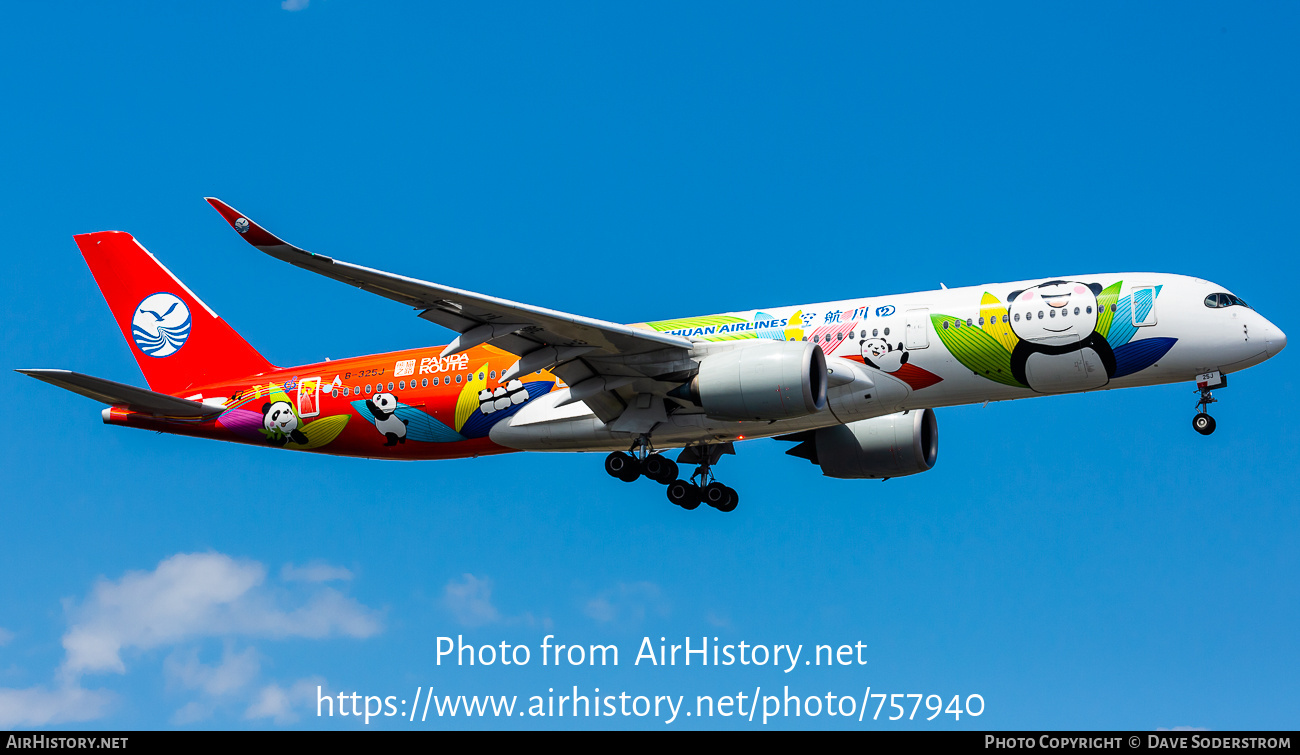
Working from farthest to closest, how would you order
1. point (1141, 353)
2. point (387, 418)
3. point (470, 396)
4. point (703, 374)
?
point (387, 418) → point (470, 396) → point (703, 374) → point (1141, 353)

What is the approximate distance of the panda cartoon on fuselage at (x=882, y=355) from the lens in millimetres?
27031

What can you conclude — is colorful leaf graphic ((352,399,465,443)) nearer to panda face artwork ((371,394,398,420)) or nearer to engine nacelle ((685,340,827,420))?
panda face artwork ((371,394,398,420))

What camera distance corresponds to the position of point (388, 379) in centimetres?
3131

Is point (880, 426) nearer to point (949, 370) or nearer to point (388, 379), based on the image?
point (949, 370)

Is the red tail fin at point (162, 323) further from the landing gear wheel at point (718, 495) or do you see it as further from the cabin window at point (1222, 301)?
the cabin window at point (1222, 301)

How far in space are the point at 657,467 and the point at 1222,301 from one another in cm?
1258

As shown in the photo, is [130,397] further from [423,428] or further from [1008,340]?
[1008,340]

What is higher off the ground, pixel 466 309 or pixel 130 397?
pixel 130 397

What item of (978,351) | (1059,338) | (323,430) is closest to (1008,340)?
(978,351)

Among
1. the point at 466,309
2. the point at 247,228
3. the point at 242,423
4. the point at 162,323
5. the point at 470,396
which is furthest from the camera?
the point at 162,323

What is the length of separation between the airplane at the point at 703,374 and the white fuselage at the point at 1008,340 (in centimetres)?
4

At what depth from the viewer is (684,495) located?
30.8 metres
